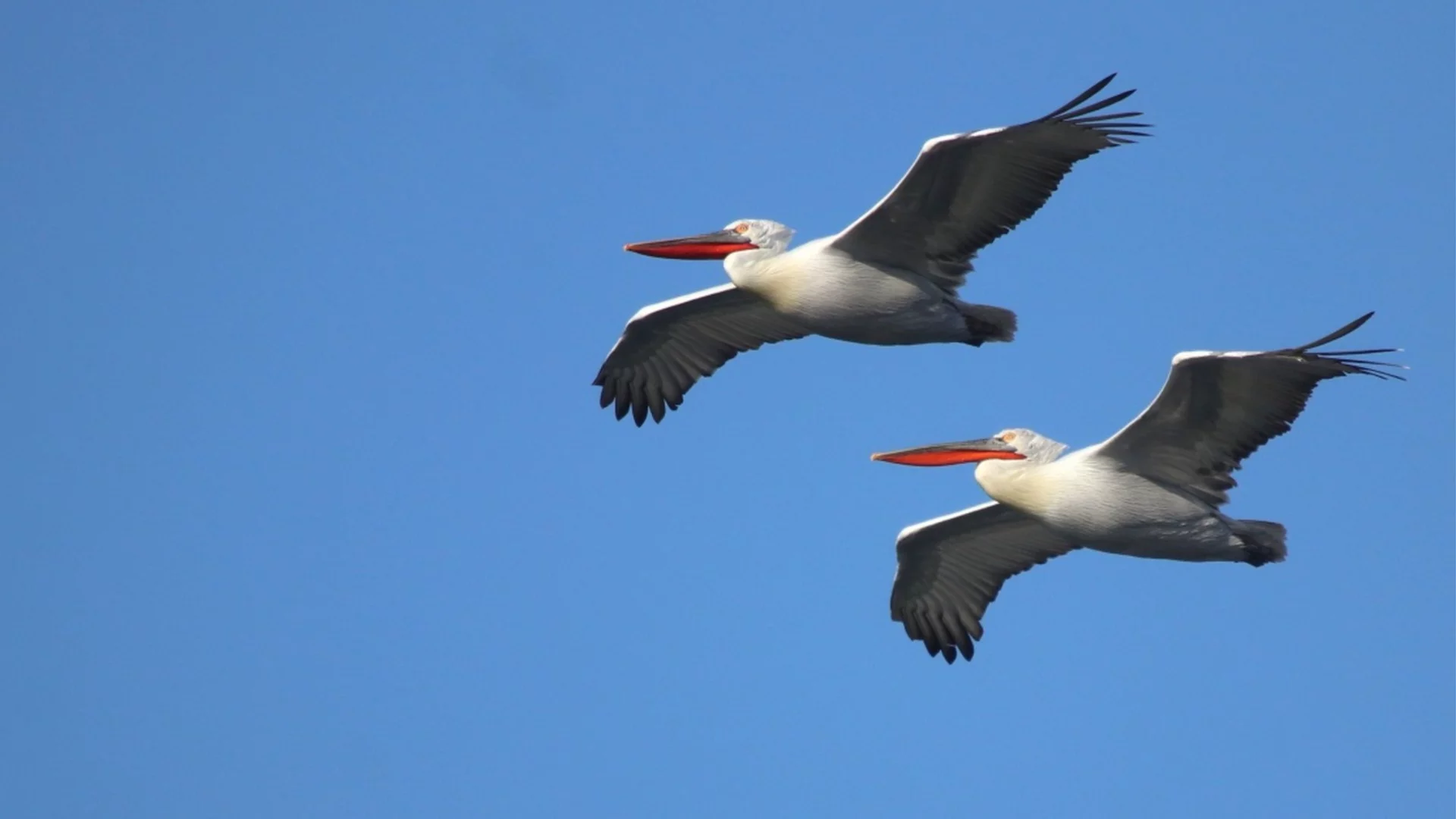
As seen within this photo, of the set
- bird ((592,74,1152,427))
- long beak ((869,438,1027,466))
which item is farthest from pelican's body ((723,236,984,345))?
long beak ((869,438,1027,466))

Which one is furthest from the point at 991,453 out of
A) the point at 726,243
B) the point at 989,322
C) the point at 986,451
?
the point at 726,243

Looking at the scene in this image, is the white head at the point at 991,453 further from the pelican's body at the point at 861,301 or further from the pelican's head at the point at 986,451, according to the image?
the pelican's body at the point at 861,301

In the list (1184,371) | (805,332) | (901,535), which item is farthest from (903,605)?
(1184,371)

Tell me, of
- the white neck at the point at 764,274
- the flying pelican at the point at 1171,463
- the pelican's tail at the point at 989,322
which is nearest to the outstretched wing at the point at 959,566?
the flying pelican at the point at 1171,463

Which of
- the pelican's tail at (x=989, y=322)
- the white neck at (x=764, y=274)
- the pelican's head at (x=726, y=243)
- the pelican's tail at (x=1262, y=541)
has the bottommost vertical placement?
the pelican's tail at (x=1262, y=541)

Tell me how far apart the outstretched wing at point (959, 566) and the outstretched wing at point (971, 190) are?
62.3 inches

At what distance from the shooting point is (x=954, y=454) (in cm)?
1530

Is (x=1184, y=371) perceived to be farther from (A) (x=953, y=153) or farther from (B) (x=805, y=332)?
(B) (x=805, y=332)

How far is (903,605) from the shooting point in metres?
16.1

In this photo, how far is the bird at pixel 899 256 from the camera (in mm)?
14422

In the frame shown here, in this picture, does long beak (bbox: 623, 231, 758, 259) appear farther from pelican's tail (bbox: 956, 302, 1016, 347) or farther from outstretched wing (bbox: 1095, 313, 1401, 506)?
outstretched wing (bbox: 1095, 313, 1401, 506)

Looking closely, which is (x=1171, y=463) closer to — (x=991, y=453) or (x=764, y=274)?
(x=991, y=453)

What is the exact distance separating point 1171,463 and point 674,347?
162 inches

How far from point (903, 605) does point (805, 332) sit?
6.54 feet
